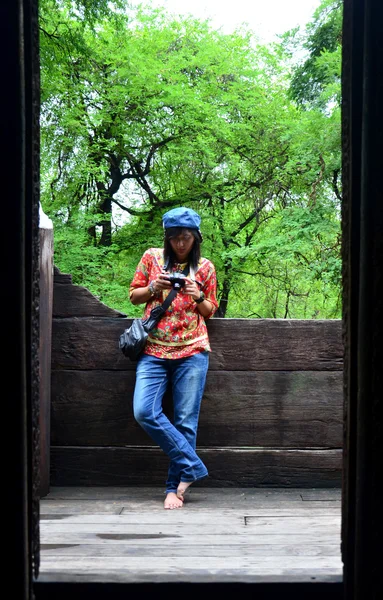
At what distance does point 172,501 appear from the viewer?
3916 mm

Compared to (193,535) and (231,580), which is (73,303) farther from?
(231,580)

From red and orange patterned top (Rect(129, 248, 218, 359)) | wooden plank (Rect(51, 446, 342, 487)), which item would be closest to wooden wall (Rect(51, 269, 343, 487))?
wooden plank (Rect(51, 446, 342, 487))

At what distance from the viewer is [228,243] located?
53.2 ft

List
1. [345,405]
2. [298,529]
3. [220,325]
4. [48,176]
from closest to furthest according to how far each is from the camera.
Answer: [345,405] < [298,529] < [220,325] < [48,176]

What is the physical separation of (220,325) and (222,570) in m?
2.18

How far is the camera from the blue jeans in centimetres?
395

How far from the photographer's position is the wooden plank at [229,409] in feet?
14.2

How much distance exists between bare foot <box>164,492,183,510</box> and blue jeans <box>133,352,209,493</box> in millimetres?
60

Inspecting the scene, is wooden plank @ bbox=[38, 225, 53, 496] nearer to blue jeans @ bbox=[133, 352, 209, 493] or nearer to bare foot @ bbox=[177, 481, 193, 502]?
blue jeans @ bbox=[133, 352, 209, 493]

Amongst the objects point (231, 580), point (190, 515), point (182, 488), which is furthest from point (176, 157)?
point (231, 580)

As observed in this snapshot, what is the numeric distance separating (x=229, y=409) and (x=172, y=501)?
696 mm
